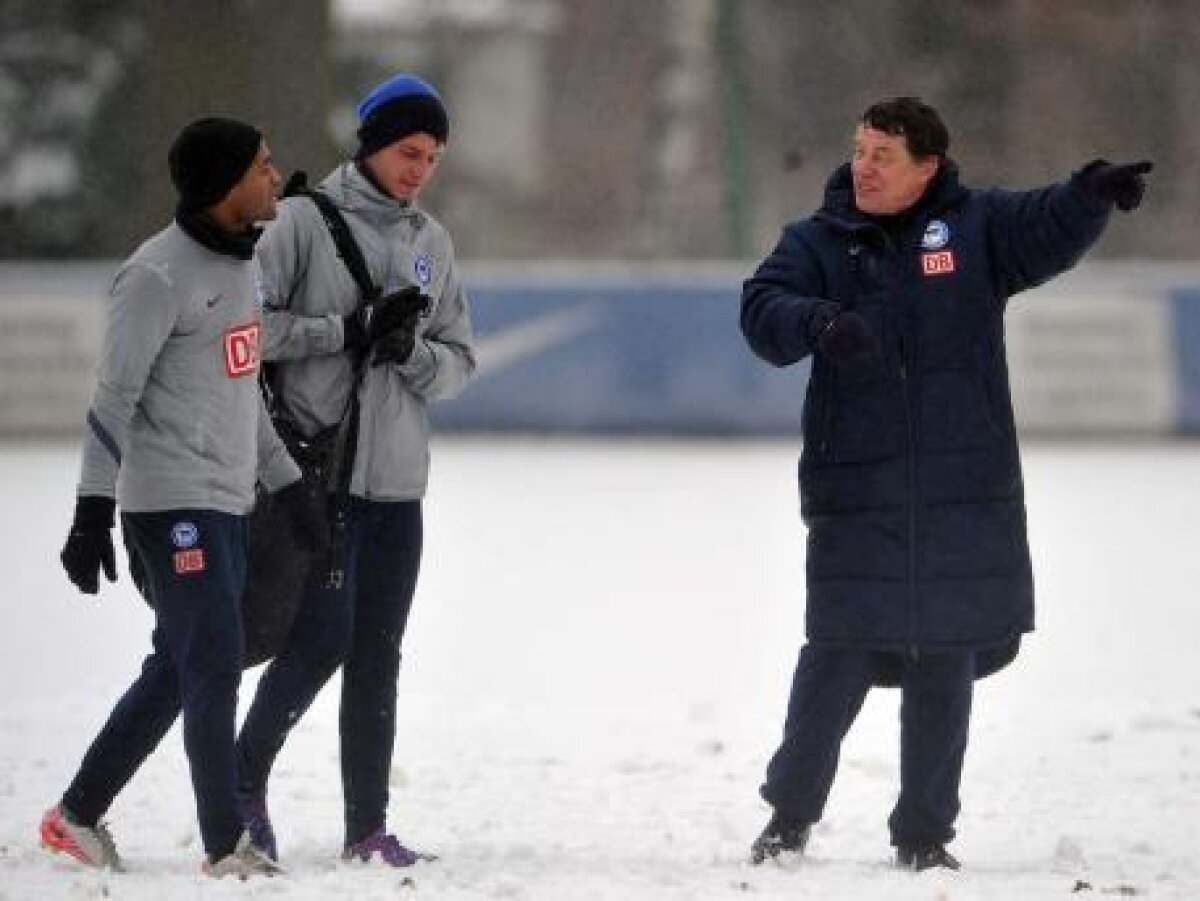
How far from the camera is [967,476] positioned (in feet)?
15.6

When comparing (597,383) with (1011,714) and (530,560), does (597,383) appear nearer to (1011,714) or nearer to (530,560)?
(530,560)

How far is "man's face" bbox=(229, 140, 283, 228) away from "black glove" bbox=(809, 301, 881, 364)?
95cm

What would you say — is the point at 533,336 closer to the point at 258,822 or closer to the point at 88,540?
the point at 258,822

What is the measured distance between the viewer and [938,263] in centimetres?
475

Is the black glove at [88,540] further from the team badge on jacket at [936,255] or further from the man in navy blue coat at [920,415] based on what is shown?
the team badge on jacket at [936,255]

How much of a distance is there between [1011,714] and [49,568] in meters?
4.22

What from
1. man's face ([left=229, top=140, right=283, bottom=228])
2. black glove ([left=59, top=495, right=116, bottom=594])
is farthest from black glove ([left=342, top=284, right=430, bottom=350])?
black glove ([left=59, top=495, right=116, bottom=594])

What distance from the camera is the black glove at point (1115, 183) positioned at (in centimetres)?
462

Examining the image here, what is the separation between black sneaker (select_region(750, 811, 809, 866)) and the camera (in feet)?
16.1

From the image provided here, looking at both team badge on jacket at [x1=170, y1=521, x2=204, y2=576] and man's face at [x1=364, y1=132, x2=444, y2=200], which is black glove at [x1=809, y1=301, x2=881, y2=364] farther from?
team badge on jacket at [x1=170, y1=521, x2=204, y2=576]

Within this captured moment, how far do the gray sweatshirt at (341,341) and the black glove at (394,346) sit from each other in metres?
0.05

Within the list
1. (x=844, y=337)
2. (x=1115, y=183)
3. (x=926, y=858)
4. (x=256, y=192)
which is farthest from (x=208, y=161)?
(x=926, y=858)

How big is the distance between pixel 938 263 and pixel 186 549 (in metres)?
1.41

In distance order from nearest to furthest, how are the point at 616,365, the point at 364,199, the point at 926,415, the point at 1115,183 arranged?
the point at 1115,183, the point at 926,415, the point at 364,199, the point at 616,365
